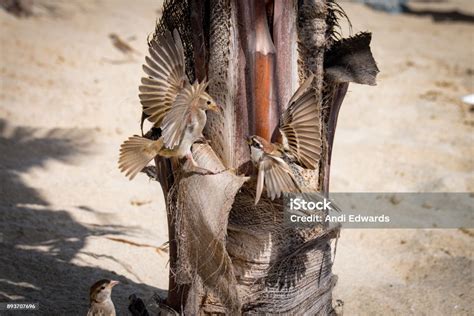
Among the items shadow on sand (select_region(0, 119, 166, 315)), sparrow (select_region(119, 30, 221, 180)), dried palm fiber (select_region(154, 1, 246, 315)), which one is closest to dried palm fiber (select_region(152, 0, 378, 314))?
dried palm fiber (select_region(154, 1, 246, 315))

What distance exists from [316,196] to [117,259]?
77.7 inches

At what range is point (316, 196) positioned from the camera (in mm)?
2842

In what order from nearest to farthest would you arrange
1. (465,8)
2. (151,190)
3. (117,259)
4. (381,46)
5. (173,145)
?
(173,145), (117,259), (151,190), (381,46), (465,8)

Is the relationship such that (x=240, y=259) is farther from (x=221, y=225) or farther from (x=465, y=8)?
(x=465, y=8)

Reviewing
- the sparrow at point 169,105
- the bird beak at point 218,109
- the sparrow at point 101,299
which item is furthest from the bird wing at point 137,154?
the sparrow at point 101,299

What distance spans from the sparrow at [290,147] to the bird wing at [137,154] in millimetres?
360

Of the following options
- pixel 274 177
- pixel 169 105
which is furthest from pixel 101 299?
pixel 274 177

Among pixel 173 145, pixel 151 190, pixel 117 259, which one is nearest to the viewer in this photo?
pixel 173 145

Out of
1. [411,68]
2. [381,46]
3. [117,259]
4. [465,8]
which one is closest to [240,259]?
[117,259]

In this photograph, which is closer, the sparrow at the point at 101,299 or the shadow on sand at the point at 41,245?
the sparrow at the point at 101,299

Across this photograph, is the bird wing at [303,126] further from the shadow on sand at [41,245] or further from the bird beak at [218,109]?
the shadow on sand at [41,245]

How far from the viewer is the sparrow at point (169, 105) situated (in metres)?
2.59

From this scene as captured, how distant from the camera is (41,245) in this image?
446cm

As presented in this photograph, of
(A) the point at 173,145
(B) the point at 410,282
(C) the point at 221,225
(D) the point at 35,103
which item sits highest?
(A) the point at 173,145
